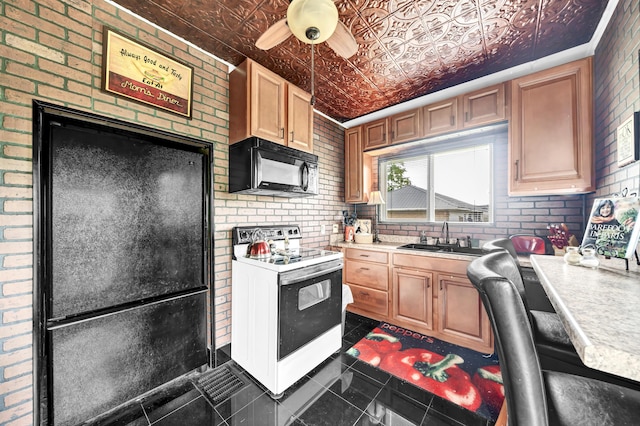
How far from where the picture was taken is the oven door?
5.73 ft

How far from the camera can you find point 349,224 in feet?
11.7

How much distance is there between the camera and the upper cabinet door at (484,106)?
2307mm

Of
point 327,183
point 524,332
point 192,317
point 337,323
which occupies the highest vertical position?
point 327,183

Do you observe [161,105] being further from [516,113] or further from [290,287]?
[516,113]

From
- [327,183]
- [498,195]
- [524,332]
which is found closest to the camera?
[524,332]

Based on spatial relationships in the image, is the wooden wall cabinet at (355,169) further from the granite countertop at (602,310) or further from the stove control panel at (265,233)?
the granite countertop at (602,310)

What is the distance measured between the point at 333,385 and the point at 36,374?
6.03 feet

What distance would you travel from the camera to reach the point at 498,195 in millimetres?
2633

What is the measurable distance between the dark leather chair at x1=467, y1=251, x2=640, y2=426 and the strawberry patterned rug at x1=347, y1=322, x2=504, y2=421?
109cm

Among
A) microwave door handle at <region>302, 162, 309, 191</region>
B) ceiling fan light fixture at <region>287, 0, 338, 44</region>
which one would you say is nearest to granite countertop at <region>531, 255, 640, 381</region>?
ceiling fan light fixture at <region>287, 0, 338, 44</region>

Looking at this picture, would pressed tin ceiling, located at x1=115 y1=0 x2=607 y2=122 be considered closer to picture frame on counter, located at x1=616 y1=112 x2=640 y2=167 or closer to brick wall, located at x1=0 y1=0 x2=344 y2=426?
brick wall, located at x1=0 y1=0 x2=344 y2=426

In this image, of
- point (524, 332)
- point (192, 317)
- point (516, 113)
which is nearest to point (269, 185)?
point (192, 317)

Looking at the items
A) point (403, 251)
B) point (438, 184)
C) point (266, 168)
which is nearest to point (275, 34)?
point (266, 168)

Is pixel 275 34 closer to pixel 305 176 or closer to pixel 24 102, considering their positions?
pixel 305 176
